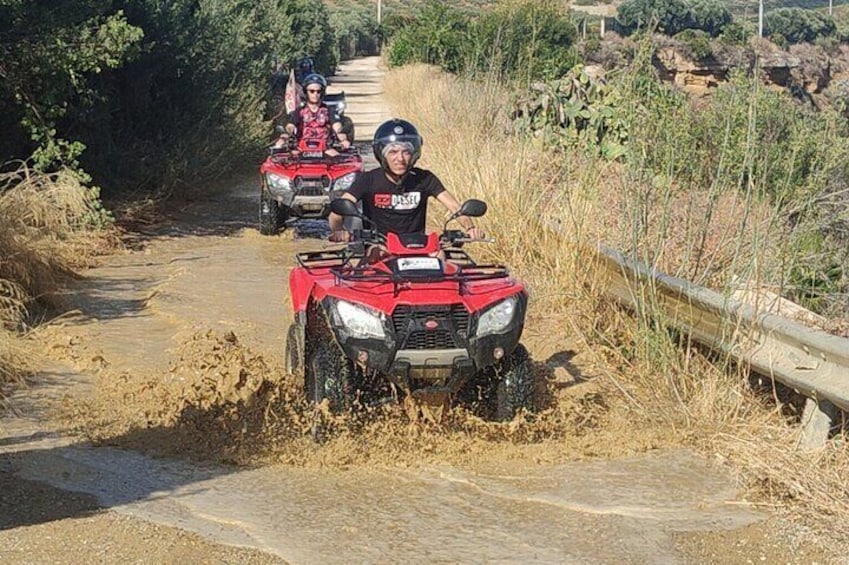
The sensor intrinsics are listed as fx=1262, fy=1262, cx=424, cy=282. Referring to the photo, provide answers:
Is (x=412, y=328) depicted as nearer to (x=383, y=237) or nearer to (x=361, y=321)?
(x=361, y=321)

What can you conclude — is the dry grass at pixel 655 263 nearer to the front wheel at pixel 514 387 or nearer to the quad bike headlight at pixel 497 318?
the front wheel at pixel 514 387

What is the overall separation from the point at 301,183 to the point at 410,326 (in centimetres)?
732

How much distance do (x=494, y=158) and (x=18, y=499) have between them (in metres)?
7.13

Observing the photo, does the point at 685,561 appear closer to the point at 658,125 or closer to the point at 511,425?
the point at 511,425

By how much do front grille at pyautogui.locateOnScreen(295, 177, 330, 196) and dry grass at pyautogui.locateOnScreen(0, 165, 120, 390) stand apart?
6.67 feet

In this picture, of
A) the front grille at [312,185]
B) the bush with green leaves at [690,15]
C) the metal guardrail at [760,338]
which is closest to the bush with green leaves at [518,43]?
the bush with green leaves at [690,15]

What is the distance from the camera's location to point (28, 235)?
10.4 meters

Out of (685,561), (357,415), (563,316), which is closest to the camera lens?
(685,561)

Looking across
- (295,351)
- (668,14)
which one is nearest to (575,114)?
(295,351)

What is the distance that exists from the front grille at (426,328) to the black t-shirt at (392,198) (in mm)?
1389

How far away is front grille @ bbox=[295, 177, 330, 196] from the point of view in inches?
525

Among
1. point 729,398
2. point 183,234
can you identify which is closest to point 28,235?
point 183,234

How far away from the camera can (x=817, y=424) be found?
19.9ft

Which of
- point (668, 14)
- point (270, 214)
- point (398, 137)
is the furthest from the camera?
point (668, 14)
